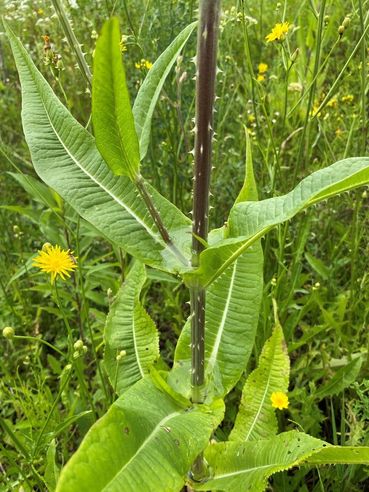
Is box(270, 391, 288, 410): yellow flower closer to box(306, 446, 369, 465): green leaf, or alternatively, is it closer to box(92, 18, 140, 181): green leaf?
box(306, 446, 369, 465): green leaf

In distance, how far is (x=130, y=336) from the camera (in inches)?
51.4

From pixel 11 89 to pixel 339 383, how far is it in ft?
7.25

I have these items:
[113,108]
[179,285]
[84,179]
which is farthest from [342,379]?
[113,108]

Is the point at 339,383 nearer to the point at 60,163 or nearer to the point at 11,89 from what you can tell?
the point at 60,163

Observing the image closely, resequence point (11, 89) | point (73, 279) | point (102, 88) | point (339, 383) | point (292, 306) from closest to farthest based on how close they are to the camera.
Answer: point (102, 88)
point (339, 383)
point (292, 306)
point (73, 279)
point (11, 89)

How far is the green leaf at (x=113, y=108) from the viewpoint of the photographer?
0.64 meters

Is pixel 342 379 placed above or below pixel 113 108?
below

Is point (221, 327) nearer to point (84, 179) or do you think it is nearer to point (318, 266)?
point (84, 179)

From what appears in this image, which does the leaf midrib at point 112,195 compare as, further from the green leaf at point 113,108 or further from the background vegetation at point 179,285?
the background vegetation at point 179,285

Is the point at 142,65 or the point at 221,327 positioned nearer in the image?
the point at 221,327

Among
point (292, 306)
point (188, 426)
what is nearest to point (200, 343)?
point (188, 426)

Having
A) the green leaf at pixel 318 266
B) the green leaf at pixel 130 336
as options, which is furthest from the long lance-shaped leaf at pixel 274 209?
the green leaf at pixel 318 266

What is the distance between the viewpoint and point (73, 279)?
1901 mm

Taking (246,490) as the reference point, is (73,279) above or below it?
above
